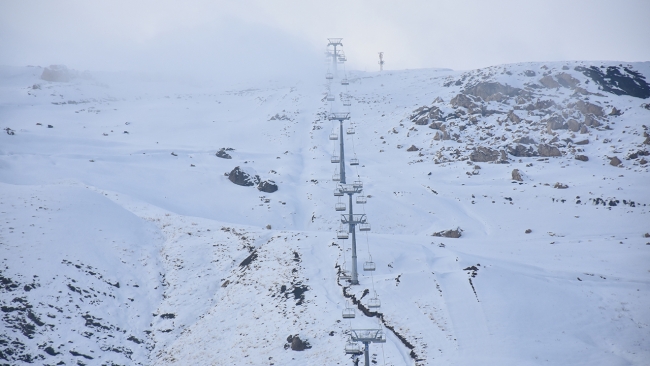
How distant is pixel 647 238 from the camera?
36.1m

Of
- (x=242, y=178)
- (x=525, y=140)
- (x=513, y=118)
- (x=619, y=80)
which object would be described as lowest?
(x=242, y=178)

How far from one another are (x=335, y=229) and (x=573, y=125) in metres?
40.2

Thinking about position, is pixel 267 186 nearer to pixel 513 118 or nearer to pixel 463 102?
pixel 513 118

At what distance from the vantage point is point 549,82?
7538cm

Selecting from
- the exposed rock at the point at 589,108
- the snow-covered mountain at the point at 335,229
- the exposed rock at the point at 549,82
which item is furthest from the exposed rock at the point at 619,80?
Result: the exposed rock at the point at 589,108

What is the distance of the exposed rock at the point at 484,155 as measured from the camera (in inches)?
2327

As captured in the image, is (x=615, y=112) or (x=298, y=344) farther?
(x=615, y=112)

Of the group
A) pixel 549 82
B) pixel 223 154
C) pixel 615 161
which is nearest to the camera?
pixel 615 161

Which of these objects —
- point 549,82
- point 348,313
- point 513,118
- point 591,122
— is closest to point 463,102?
point 513,118

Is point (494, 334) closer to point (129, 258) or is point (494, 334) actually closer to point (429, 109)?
point (129, 258)

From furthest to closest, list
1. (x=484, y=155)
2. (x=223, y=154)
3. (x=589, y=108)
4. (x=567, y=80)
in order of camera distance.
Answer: (x=567, y=80) → (x=589, y=108) → (x=223, y=154) → (x=484, y=155)

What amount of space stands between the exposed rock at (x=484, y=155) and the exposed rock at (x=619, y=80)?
26155 mm

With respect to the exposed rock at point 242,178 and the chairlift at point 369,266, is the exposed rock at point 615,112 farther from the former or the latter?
the chairlift at point 369,266

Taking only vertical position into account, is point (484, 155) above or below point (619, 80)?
below
